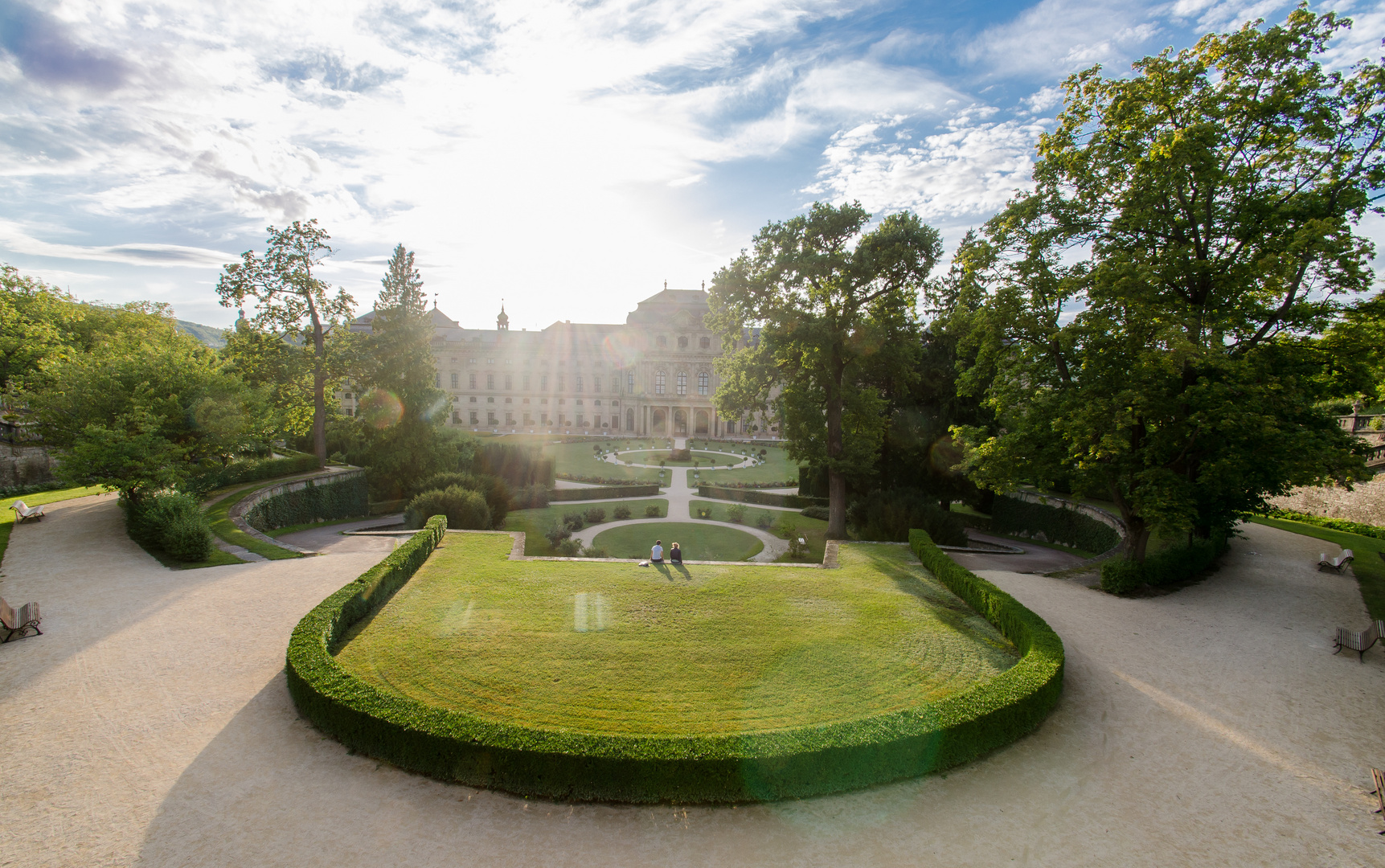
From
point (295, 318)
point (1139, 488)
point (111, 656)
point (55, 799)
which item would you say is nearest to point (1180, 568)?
point (1139, 488)

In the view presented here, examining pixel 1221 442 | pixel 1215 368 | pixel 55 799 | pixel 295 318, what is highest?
pixel 295 318

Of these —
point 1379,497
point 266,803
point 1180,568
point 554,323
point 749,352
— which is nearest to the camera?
point 266,803

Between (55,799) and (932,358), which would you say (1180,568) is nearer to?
(932,358)

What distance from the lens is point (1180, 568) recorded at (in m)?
14.6

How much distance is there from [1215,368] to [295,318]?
33.9 m

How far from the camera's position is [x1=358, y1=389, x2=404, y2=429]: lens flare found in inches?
1158

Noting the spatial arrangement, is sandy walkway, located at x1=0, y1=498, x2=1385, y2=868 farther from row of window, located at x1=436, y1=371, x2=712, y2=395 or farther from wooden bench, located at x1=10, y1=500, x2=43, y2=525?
row of window, located at x1=436, y1=371, x2=712, y2=395

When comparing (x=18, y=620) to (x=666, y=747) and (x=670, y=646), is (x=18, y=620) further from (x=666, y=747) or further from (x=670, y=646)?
(x=666, y=747)

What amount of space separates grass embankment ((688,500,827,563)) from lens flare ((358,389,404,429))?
15.3m

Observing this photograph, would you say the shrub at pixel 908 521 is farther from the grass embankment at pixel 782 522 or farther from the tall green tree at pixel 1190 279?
the tall green tree at pixel 1190 279

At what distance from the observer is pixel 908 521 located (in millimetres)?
21453

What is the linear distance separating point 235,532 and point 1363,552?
33.1m

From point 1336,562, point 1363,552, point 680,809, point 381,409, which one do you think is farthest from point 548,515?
point 1363,552

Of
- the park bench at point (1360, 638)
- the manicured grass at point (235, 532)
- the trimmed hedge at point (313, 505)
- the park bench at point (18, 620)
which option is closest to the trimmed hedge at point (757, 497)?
the trimmed hedge at point (313, 505)
